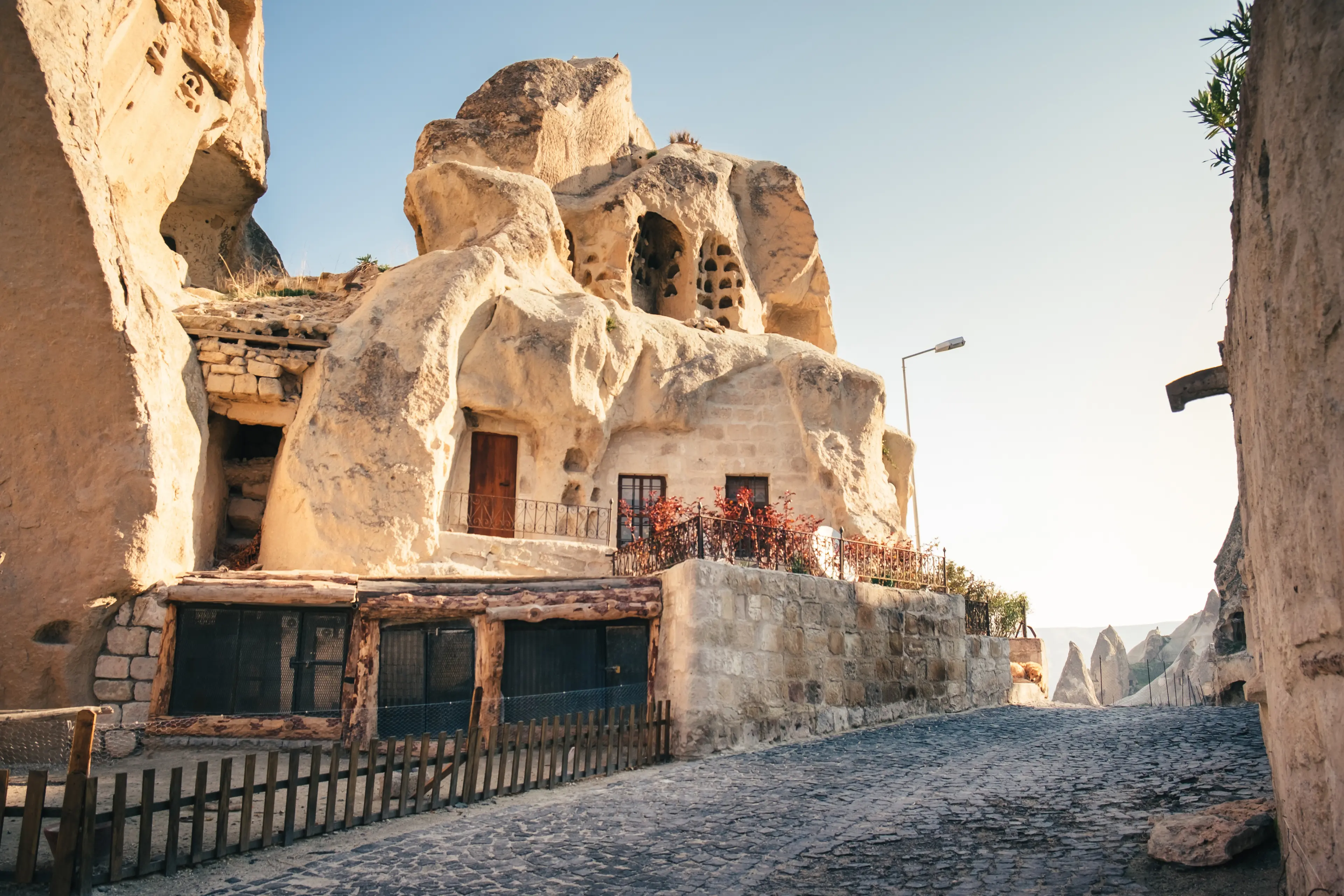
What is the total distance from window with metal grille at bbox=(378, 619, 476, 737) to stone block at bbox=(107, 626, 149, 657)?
277 cm

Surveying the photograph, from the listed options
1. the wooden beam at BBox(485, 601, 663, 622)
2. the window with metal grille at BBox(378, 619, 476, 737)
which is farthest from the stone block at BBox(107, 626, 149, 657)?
the wooden beam at BBox(485, 601, 663, 622)

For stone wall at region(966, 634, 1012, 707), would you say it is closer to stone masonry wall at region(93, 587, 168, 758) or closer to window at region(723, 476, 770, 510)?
window at region(723, 476, 770, 510)

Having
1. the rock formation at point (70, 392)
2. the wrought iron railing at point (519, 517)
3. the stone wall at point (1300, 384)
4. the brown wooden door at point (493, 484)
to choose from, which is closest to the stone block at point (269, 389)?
the rock formation at point (70, 392)

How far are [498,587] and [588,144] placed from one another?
53.3 ft

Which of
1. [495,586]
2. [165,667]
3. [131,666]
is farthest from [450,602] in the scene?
[131,666]

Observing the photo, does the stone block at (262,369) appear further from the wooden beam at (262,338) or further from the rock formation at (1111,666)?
the rock formation at (1111,666)

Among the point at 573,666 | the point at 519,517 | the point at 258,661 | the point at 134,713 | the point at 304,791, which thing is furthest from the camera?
the point at 519,517

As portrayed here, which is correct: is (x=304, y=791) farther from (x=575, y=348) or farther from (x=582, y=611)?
(x=575, y=348)

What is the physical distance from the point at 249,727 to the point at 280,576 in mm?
1791

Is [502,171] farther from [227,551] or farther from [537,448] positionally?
[227,551]

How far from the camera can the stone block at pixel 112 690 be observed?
11297 mm

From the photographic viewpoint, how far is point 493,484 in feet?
57.1

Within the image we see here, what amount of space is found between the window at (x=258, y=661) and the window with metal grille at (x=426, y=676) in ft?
1.93

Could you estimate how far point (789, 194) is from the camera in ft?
88.8
